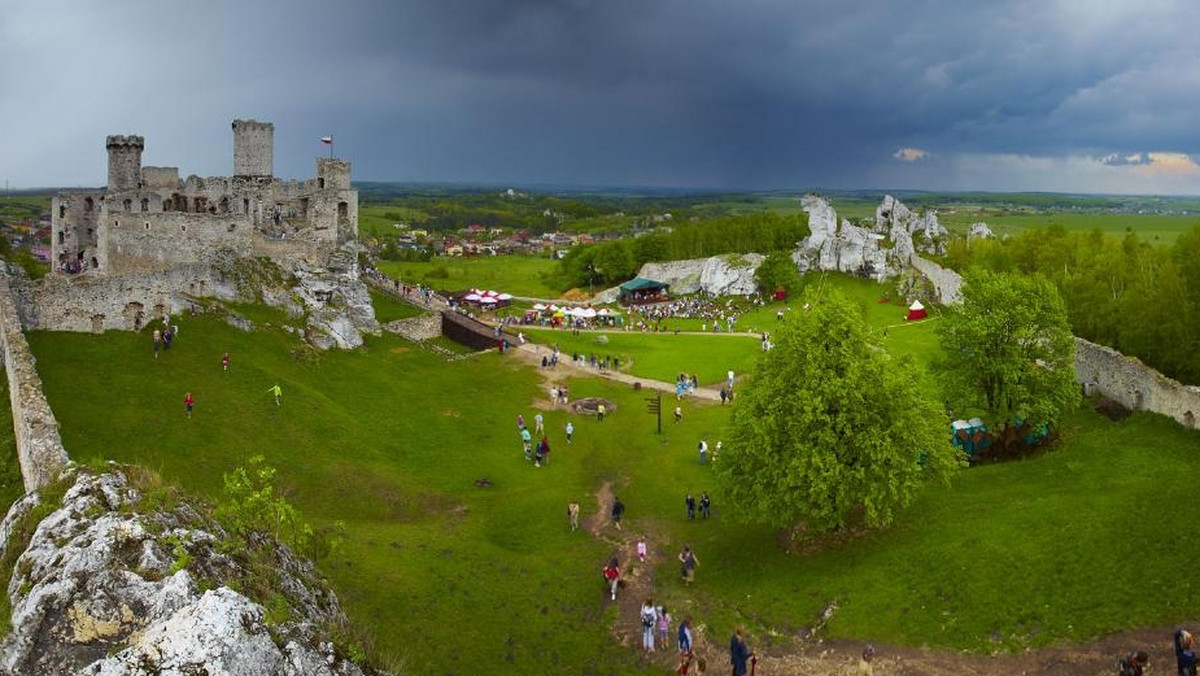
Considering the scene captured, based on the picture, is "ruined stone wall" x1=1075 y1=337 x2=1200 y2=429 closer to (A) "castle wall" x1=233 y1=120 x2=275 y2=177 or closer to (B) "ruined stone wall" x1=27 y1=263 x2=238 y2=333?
(B) "ruined stone wall" x1=27 y1=263 x2=238 y2=333

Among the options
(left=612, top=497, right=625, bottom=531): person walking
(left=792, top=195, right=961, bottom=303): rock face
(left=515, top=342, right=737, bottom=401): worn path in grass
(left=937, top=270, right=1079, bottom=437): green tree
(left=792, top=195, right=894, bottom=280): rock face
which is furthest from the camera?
(left=792, top=195, right=894, bottom=280): rock face

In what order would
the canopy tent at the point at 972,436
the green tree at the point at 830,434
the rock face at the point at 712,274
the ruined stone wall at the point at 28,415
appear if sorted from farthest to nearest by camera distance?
the rock face at the point at 712,274, the canopy tent at the point at 972,436, the green tree at the point at 830,434, the ruined stone wall at the point at 28,415

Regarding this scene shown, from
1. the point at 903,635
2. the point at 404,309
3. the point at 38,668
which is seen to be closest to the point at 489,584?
the point at 903,635

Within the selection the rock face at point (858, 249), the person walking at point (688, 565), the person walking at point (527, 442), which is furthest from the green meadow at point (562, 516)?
the rock face at point (858, 249)

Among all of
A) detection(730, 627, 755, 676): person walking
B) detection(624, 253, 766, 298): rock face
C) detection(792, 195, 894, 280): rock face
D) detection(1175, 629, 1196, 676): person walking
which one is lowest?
detection(730, 627, 755, 676): person walking

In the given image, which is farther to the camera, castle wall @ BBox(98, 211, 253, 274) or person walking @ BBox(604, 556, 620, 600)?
castle wall @ BBox(98, 211, 253, 274)

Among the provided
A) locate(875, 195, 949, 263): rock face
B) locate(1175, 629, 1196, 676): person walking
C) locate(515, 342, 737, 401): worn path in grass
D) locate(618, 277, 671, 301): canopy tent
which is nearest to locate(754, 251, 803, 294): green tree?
locate(618, 277, 671, 301): canopy tent

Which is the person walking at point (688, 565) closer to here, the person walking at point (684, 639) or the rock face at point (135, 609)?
the person walking at point (684, 639)
